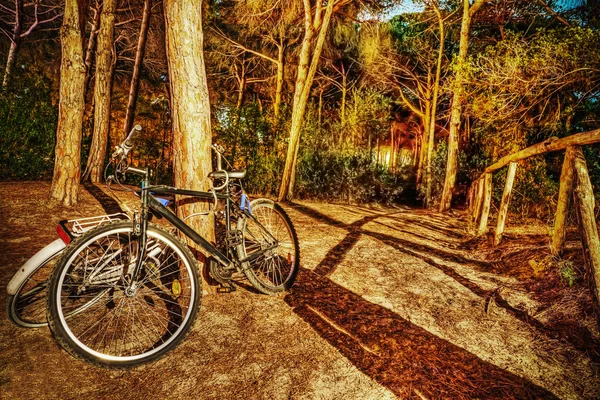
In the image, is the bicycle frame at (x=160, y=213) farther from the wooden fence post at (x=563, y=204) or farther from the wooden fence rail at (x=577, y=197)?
the wooden fence post at (x=563, y=204)

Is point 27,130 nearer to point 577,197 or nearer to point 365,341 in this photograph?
point 365,341

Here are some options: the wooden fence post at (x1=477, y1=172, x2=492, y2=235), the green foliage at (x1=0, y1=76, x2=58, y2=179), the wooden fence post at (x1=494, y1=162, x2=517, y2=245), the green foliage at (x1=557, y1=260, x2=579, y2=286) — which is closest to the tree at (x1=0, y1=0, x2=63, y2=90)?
the green foliage at (x1=0, y1=76, x2=58, y2=179)

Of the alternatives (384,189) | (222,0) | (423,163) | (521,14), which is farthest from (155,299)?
(423,163)

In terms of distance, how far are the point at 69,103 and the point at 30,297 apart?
3.93 m

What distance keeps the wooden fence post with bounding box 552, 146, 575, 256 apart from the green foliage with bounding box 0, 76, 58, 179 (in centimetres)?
955

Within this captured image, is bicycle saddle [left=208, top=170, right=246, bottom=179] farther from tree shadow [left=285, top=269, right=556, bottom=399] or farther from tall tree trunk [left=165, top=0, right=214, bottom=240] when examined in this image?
tree shadow [left=285, top=269, right=556, bottom=399]

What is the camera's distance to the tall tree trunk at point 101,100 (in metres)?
8.10

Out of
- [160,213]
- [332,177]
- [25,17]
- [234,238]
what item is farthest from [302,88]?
[25,17]

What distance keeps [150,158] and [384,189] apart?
8.23m

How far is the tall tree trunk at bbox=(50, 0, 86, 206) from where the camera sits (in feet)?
16.8

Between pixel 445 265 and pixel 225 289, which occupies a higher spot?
pixel 225 289

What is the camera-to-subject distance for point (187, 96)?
2.82 meters

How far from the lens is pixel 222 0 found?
13570mm

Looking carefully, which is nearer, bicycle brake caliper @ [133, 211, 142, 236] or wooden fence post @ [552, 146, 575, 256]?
bicycle brake caliper @ [133, 211, 142, 236]
